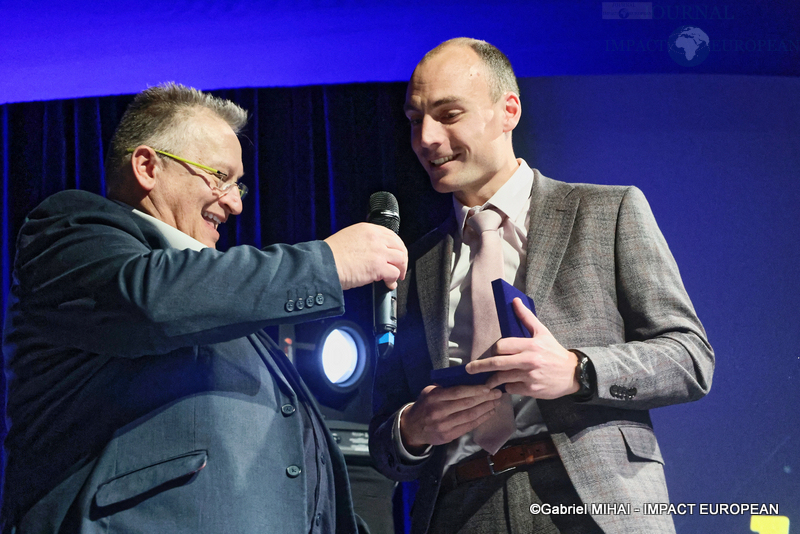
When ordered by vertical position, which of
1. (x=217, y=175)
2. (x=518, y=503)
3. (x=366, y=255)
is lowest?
(x=518, y=503)

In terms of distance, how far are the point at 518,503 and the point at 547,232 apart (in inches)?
24.9

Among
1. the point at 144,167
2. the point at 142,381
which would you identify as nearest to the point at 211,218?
the point at 144,167

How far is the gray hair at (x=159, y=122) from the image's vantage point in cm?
160

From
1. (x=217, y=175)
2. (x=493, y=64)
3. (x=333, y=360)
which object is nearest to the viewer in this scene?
(x=217, y=175)

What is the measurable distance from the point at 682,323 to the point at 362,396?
1568 millimetres

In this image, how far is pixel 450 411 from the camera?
4.53 ft

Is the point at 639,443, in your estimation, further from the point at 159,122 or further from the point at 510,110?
the point at 159,122

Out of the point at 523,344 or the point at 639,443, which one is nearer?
the point at 523,344

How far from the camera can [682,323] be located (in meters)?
1.45

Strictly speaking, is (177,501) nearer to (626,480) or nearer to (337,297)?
(337,297)

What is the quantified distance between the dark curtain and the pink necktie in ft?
5.95

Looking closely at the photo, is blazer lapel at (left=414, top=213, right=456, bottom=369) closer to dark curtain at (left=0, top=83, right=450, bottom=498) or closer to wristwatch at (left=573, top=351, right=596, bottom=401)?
wristwatch at (left=573, top=351, right=596, bottom=401)

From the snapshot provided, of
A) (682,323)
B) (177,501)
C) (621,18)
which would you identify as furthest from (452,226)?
(621,18)

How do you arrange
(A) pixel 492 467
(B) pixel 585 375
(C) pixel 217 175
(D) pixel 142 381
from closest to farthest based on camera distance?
1. (D) pixel 142 381
2. (B) pixel 585 375
3. (A) pixel 492 467
4. (C) pixel 217 175
